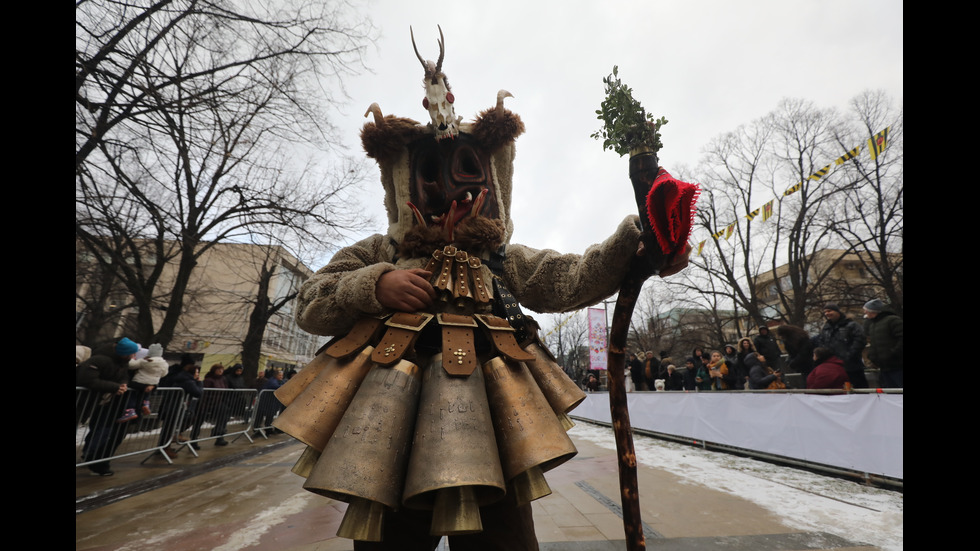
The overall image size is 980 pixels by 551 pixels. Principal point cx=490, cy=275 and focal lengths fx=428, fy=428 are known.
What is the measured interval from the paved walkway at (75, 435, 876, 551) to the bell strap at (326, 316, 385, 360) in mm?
1727

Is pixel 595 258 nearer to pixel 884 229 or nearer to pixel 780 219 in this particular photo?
pixel 884 229

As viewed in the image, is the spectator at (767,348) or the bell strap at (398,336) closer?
the bell strap at (398,336)

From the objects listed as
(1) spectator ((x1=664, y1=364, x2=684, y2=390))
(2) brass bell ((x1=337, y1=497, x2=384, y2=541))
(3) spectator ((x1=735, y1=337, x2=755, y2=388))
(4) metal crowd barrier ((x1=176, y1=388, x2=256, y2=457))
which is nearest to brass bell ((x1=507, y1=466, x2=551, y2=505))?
(2) brass bell ((x1=337, y1=497, x2=384, y2=541))

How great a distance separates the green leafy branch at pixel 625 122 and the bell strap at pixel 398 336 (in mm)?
869

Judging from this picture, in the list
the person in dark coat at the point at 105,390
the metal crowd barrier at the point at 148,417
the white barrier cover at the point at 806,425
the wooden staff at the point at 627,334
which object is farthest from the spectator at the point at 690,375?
the person in dark coat at the point at 105,390

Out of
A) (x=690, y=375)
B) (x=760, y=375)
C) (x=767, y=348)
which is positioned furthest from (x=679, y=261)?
(x=690, y=375)

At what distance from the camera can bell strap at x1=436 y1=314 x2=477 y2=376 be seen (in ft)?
4.44

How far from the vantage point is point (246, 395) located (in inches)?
354

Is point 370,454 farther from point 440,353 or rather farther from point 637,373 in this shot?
point 637,373

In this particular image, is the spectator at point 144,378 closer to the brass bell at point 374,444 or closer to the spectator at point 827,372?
the brass bell at point 374,444

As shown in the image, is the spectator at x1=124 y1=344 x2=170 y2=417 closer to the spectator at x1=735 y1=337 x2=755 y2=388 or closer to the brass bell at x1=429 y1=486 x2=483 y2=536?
the brass bell at x1=429 y1=486 x2=483 y2=536

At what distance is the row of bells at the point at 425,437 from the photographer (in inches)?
43.9

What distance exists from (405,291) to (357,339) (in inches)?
9.8

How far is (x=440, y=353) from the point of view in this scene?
4.79ft
